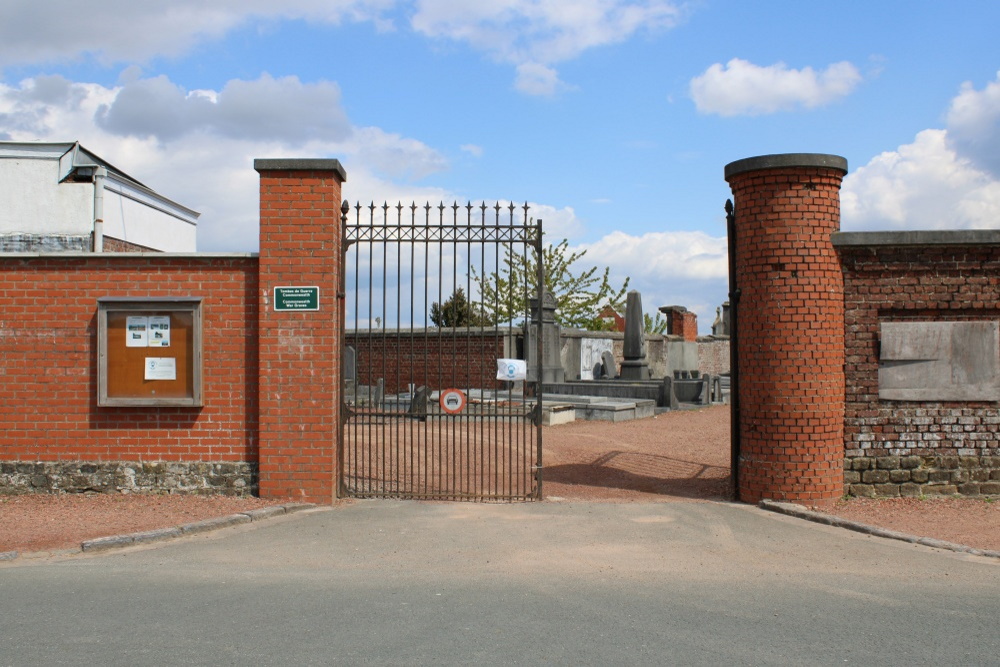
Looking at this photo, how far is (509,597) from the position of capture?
5.60 m

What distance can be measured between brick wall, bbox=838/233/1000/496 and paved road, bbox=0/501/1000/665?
1604 mm

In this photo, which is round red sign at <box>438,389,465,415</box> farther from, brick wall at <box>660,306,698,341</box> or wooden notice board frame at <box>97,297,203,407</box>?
brick wall at <box>660,306,698,341</box>

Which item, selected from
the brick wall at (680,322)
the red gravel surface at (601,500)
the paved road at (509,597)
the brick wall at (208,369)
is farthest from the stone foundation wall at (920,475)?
the brick wall at (680,322)

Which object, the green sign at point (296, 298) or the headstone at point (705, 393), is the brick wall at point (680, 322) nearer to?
the headstone at point (705, 393)

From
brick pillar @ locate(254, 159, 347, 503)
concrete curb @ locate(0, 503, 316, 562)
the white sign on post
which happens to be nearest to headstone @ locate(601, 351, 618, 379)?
the white sign on post

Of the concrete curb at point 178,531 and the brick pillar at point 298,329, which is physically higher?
the brick pillar at point 298,329

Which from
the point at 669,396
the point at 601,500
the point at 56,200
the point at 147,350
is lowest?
the point at 601,500

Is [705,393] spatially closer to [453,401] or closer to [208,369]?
[453,401]

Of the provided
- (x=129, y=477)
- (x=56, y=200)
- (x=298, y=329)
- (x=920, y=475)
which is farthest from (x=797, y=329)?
(x=56, y=200)

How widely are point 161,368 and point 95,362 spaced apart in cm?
75

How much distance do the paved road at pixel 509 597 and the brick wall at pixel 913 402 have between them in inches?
63.2

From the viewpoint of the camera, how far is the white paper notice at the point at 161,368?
885cm

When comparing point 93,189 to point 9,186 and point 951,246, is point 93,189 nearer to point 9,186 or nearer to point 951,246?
point 9,186

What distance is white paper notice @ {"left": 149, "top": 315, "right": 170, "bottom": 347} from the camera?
886cm
